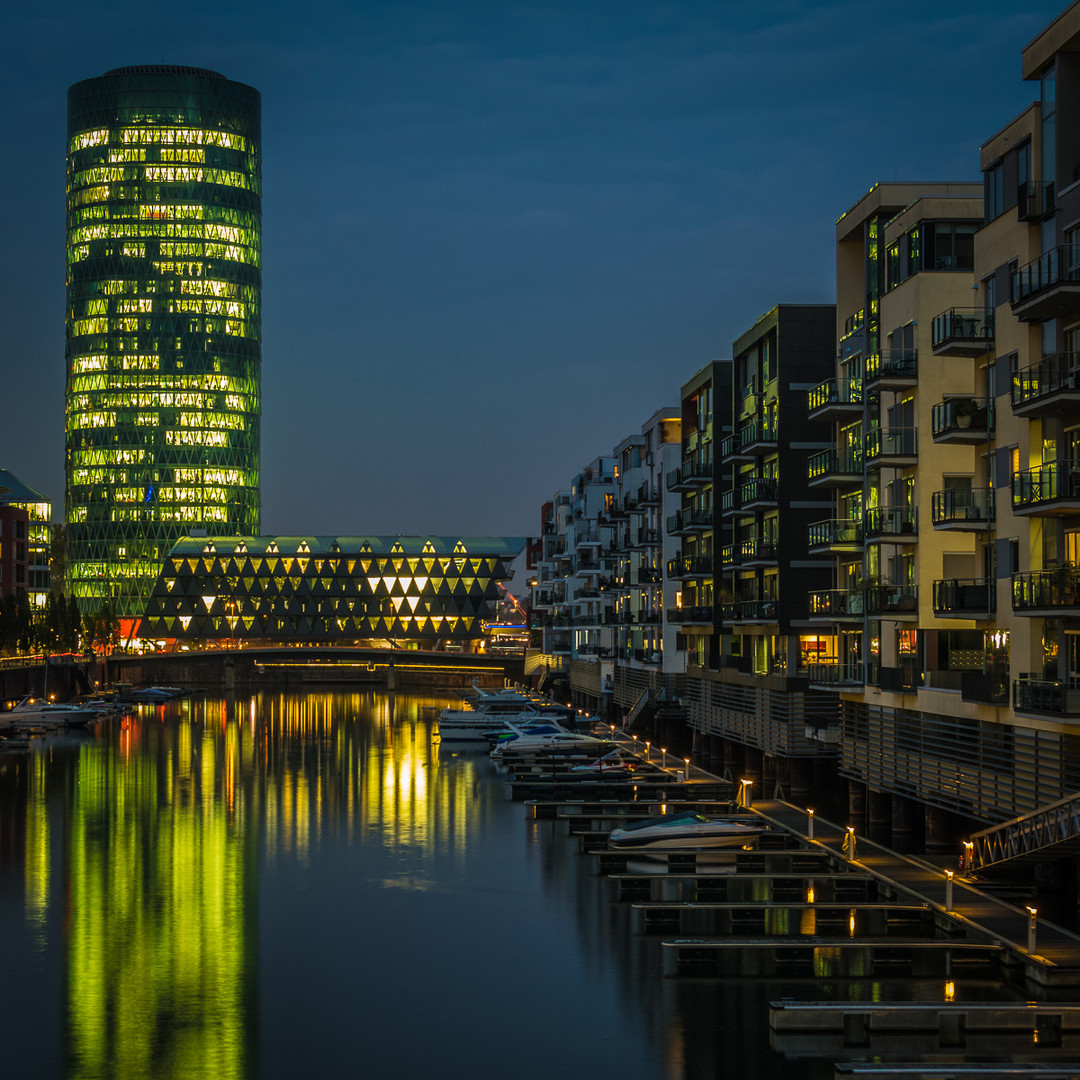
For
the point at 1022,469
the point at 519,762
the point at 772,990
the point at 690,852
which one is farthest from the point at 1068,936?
the point at 519,762

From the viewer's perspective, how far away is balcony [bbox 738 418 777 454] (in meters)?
89.9

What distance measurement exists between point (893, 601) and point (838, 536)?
784cm

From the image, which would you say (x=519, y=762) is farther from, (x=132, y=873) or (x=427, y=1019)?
(x=427, y=1019)

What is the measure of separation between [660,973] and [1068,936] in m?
11.5

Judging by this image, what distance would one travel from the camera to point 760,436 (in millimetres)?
90438

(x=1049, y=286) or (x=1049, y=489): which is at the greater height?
(x=1049, y=286)

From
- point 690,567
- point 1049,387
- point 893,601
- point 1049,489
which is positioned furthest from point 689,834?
point 690,567

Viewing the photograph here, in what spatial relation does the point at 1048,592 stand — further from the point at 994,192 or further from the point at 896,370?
the point at 896,370

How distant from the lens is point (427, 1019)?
139ft

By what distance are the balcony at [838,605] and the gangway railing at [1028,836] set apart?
17267mm

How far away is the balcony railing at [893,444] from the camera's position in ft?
212

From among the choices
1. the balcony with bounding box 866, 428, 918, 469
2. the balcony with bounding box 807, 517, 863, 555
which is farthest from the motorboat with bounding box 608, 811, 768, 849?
the balcony with bounding box 866, 428, 918, 469

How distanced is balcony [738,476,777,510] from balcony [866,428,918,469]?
2378cm

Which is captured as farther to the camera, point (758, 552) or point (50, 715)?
point (50, 715)
